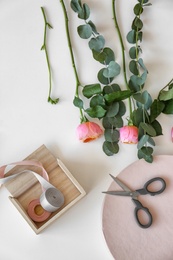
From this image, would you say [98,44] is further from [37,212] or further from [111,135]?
[37,212]

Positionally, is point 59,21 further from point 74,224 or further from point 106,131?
point 74,224

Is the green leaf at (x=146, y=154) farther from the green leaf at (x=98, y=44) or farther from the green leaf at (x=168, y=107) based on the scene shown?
the green leaf at (x=98, y=44)

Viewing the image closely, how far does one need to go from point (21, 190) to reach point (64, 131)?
0.14 meters

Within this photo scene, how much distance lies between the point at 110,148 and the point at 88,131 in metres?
0.06

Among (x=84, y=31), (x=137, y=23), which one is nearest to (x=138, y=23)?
(x=137, y=23)

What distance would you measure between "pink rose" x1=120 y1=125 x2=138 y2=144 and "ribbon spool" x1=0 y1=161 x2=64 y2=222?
15 centimetres

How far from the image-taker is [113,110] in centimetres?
72

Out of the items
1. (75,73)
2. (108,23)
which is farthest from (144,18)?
(75,73)

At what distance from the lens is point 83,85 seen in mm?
752

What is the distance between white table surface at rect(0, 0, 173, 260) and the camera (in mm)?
691

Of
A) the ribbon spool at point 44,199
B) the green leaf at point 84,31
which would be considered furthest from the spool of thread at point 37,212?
the green leaf at point 84,31

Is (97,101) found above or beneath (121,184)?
above

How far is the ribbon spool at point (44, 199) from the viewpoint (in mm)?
659

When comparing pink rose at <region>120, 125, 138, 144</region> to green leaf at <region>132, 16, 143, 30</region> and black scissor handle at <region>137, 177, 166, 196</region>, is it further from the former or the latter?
green leaf at <region>132, 16, 143, 30</region>
